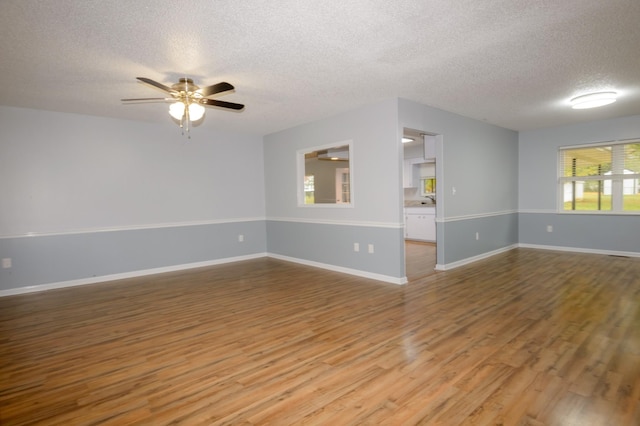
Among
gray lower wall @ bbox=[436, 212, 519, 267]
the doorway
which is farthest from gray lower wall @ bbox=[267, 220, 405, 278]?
gray lower wall @ bbox=[436, 212, 519, 267]

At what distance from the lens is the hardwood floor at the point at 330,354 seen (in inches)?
73.5

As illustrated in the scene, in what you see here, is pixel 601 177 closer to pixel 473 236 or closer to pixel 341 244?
pixel 473 236

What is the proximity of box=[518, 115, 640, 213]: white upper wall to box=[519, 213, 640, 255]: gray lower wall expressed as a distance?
0.27 metres

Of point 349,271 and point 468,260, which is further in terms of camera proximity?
point 468,260

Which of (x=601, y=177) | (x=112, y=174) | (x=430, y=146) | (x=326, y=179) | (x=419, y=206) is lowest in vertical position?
(x=419, y=206)

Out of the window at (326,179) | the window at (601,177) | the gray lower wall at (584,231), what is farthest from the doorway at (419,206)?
the window at (601,177)

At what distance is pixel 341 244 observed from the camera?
207 inches

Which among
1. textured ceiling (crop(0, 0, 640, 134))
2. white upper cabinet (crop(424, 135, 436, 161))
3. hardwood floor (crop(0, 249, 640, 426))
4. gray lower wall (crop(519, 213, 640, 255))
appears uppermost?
textured ceiling (crop(0, 0, 640, 134))

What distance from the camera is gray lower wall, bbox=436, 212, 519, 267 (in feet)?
17.0

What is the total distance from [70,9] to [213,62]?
3.64 feet

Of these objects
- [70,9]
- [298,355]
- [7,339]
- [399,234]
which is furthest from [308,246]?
[70,9]

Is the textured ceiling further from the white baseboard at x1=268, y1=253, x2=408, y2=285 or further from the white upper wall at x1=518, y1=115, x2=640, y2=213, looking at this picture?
the white baseboard at x1=268, y1=253, x2=408, y2=285

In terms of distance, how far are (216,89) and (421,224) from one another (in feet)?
21.1

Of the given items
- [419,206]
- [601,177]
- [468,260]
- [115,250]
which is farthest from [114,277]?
[601,177]
